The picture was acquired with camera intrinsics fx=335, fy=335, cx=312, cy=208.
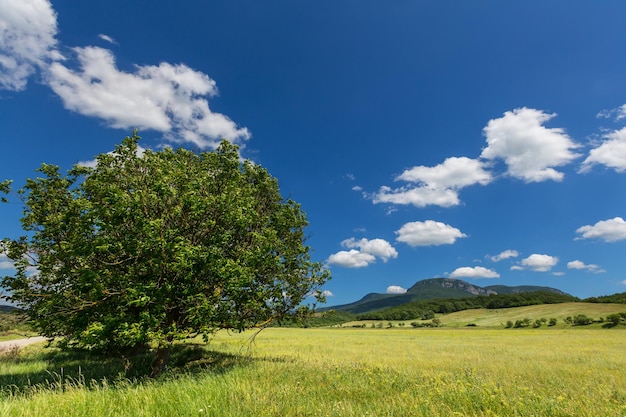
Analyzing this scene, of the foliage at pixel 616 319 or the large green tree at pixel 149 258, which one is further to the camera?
the foliage at pixel 616 319

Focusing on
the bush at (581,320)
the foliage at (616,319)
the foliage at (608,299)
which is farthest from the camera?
the foliage at (608,299)

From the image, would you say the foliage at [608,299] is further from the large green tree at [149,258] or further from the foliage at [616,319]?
the large green tree at [149,258]

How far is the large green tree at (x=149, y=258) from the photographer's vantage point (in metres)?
11.9

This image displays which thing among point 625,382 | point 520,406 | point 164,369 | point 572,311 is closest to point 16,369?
point 164,369

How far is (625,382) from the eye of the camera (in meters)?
14.0

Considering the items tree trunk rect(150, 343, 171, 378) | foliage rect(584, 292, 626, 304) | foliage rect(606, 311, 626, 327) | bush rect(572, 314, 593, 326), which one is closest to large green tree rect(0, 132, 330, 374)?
tree trunk rect(150, 343, 171, 378)

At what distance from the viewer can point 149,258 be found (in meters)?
12.4

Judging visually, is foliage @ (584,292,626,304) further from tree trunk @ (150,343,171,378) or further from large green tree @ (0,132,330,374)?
tree trunk @ (150,343,171,378)

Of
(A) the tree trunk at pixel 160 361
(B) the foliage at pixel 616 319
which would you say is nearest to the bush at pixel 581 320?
(B) the foliage at pixel 616 319

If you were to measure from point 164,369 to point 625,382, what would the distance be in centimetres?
1968

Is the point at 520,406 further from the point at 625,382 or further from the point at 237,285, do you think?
the point at 625,382

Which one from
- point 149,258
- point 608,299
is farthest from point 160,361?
point 608,299

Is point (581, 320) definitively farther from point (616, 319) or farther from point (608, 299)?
point (608, 299)

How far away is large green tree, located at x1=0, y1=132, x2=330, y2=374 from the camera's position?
11914 millimetres
